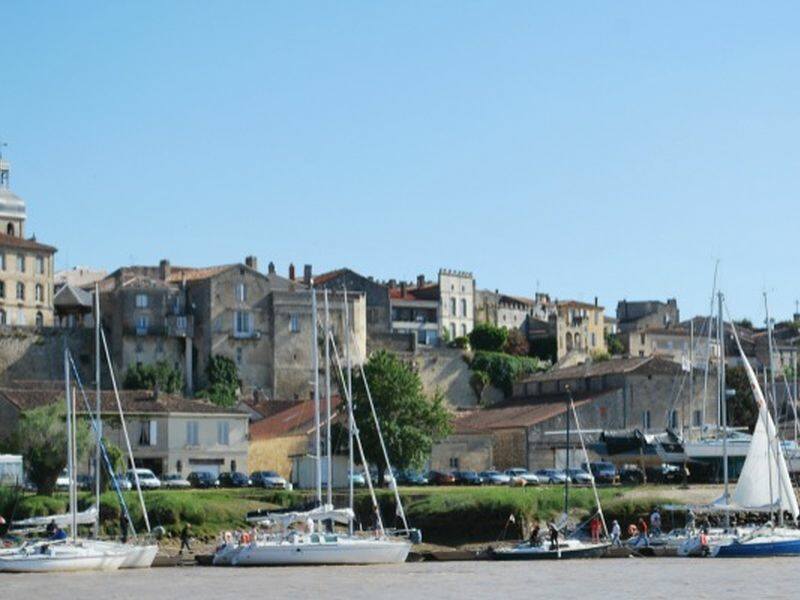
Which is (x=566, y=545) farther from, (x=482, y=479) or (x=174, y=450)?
(x=174, y=450)

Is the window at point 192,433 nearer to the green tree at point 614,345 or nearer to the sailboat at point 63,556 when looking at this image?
the sailboat at point 63,556

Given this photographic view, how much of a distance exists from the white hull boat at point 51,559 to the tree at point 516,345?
270ft

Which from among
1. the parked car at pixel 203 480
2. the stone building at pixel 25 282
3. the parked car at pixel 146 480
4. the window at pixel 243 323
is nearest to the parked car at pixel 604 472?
the parked car at pixel 203 480

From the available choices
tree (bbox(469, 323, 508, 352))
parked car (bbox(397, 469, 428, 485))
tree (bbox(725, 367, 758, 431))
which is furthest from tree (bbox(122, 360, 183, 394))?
tree (bbox(469, 323, 508, 352))

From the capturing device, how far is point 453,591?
5022cm

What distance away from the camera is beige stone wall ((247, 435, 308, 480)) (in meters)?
92.6

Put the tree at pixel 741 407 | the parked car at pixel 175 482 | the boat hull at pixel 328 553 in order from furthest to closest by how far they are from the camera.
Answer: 1. the tree at pixel 741 407
2. the parked car at pixel 175 482
3. the boat hull at pixel 328 553

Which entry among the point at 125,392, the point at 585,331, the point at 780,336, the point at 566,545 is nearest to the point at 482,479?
the point at 125,392

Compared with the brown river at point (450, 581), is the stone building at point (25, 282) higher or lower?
higher

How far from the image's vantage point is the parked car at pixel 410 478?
84.4m

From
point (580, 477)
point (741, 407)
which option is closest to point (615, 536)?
point (580, 477)

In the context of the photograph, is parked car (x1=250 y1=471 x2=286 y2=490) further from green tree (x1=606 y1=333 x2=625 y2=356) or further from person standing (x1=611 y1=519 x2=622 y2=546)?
green tree (x1=606 y1=333 x2=625 y2=356)

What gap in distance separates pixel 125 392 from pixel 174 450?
14.1 feet

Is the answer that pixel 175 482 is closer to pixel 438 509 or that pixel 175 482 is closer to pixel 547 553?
pixel 438 509
